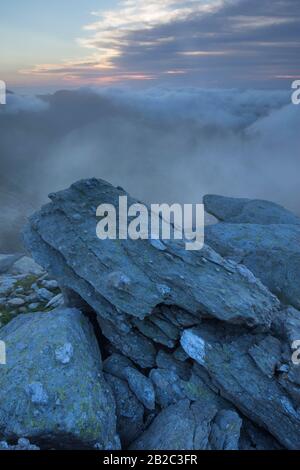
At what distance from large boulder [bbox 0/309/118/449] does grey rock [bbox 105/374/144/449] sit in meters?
0.75

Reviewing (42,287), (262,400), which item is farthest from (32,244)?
(262,400)

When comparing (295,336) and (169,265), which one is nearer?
(295,336)

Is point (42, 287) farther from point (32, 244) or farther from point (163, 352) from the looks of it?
point (163, 352)

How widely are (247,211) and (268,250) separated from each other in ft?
31.3

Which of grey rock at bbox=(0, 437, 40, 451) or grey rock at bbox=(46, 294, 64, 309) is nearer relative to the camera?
grey rock at bbox=(0, 437, 40, 451)

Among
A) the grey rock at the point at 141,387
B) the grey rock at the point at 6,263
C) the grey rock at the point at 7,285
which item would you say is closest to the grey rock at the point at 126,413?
the grey rock at the point at 141,387

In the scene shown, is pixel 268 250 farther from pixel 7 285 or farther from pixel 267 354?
pixel 7 285

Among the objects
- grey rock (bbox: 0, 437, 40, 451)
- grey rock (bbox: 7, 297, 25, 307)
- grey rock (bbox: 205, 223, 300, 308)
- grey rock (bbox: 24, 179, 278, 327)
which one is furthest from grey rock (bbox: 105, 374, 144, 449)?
grey rock (bbox: 7, 297, 25, 307)

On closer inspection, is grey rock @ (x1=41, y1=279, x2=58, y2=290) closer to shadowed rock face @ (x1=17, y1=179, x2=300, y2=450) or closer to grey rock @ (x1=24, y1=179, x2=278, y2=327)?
grey rock @ (x1=24, y1=179, x2=278, y2=327)

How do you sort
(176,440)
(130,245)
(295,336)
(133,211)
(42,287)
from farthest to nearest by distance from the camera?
(42,287)
(133,211)
(130,245)
(295,336)
(176,440)

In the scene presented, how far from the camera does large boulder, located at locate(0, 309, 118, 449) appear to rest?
1292 centimetres

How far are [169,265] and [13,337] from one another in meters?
8.18

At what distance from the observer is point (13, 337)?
54.6 ft

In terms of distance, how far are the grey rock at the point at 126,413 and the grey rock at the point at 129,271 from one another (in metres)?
3.13
